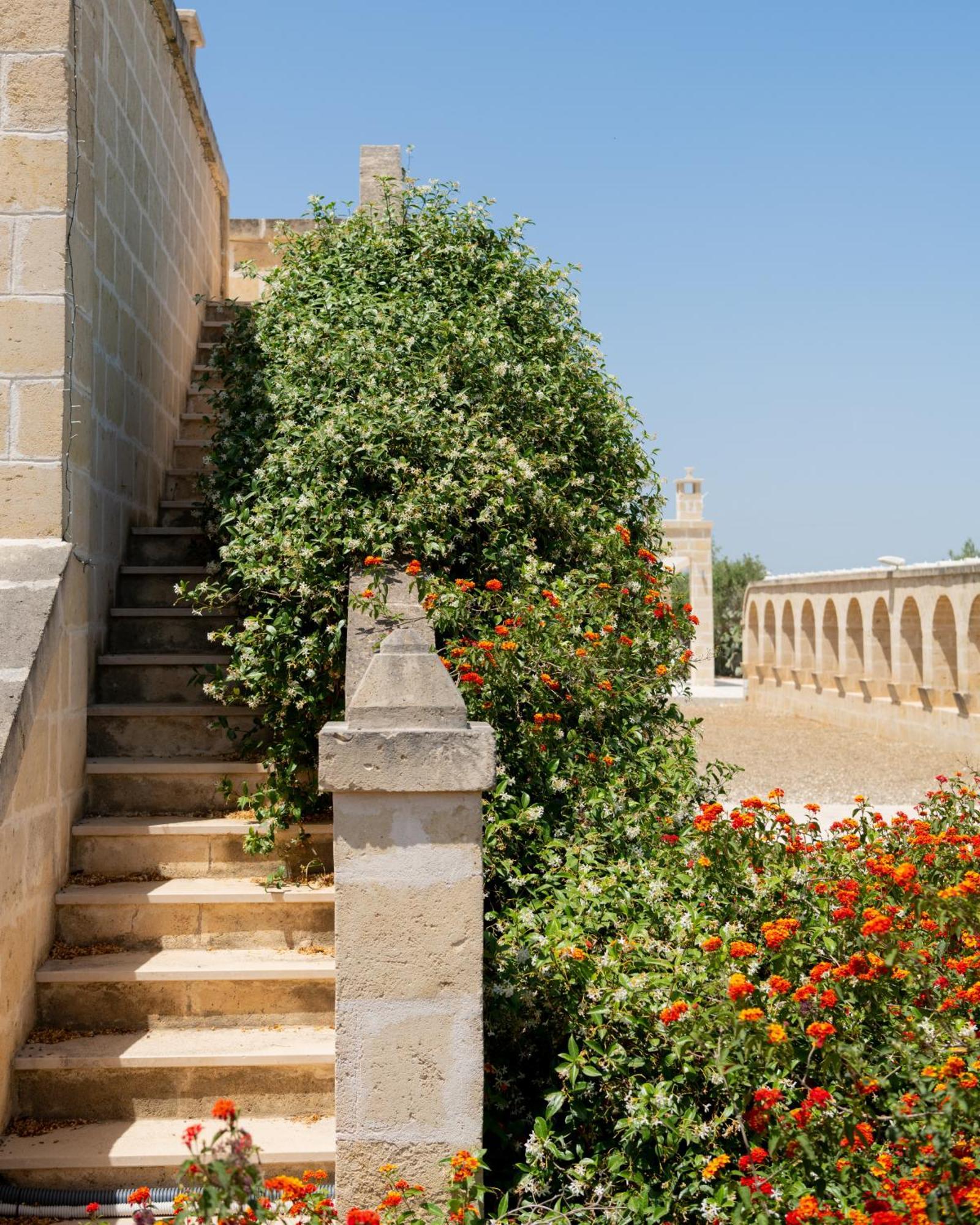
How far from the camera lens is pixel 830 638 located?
23.1 meters

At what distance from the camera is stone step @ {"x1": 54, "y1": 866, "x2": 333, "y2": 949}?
3998 millimetres

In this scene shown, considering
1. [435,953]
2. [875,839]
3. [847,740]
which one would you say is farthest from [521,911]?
[847,740]

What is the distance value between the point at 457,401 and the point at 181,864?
245cm

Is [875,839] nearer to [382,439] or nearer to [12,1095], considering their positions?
[382,439]

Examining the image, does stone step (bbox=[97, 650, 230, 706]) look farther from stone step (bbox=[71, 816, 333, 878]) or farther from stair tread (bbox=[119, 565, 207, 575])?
stone step (bbox=[71, 816, 333, 878])

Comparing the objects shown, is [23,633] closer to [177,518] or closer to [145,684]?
[145,684]

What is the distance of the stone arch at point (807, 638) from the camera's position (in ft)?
78.6

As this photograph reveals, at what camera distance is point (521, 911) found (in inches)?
139

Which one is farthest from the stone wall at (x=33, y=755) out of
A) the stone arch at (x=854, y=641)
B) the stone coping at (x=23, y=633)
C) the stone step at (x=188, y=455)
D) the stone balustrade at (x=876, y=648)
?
the stone arch at (x=854, y=641)

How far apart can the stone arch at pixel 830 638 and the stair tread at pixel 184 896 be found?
19822 millimetres

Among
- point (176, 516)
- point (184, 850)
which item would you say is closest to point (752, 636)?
point (176, 516)

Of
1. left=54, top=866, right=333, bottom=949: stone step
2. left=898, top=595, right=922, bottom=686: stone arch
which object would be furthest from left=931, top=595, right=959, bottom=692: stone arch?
left=54, top=866, right=333, bottom=949: stone step

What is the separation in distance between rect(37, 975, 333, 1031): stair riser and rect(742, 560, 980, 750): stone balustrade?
14255 millimetres

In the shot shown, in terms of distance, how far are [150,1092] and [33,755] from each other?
112cm
